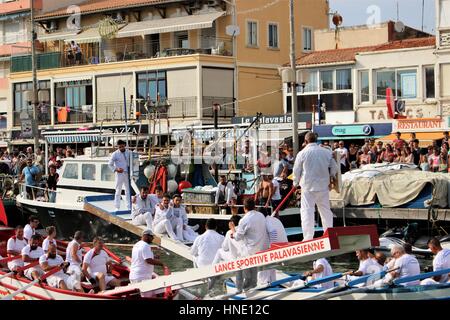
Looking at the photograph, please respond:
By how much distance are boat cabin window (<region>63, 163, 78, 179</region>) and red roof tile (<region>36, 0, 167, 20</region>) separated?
2147 centimetres

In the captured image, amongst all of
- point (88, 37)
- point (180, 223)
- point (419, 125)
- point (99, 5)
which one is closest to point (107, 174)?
point (180, 223)

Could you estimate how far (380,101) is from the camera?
42.6m

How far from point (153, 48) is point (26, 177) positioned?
66.0 feet

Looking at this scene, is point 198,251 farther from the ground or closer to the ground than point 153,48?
closer to the ground

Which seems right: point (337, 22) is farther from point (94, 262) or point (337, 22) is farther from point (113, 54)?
point (94, 262)

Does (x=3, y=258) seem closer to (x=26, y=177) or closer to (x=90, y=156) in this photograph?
→ (x=90, y=156)

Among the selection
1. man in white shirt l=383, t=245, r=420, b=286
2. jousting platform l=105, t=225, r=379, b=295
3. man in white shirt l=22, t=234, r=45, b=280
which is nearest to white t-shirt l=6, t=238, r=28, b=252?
man in white shirt l=22, t=234, r=45, b=280

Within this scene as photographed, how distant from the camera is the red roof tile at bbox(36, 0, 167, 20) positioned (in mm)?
51347

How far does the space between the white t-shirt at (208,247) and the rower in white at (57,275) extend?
7.85 ft

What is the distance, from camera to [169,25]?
48906 millimetres

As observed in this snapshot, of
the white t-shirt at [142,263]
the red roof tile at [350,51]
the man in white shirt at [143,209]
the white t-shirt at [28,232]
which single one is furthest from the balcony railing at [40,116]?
the white t-shirt at [142,263]

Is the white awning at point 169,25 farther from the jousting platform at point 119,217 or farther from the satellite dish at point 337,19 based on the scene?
the jousting platform at point 119,217

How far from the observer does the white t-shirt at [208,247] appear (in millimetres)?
18047
